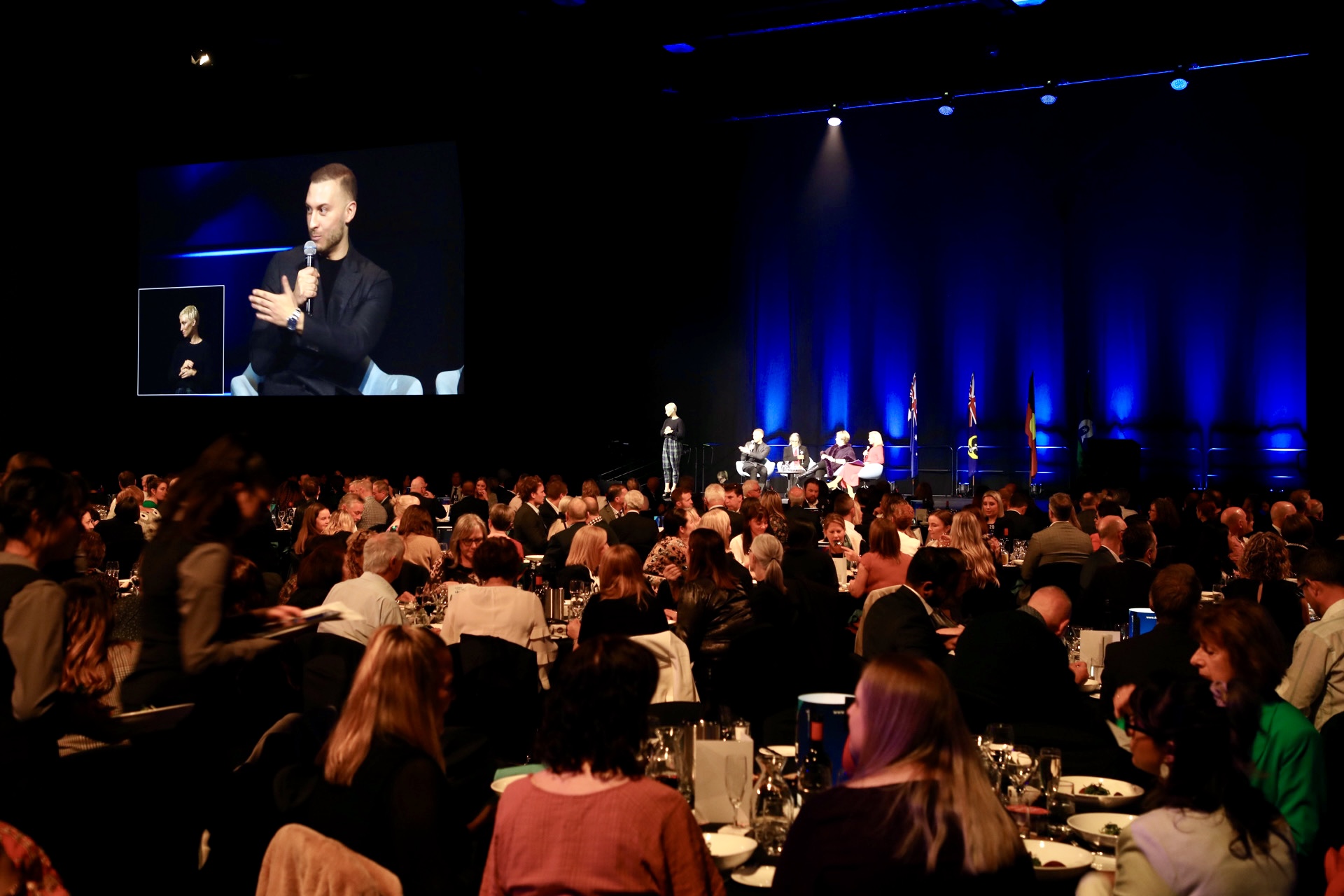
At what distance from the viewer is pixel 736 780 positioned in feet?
9.65

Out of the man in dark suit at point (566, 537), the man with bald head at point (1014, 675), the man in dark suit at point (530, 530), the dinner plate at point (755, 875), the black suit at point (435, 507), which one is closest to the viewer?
the dinner plate at point (755, 875)

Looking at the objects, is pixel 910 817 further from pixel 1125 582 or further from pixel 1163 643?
pixel 1125 582

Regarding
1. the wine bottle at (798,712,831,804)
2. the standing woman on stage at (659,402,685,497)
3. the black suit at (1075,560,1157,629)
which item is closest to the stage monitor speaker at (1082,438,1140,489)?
the standing woman on stage at (659,402,685,497)

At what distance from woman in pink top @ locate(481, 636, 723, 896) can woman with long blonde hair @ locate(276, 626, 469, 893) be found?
303mm

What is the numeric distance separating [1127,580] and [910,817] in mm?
5129

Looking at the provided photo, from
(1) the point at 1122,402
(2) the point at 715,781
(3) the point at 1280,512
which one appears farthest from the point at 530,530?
(1) the point at 1122,402

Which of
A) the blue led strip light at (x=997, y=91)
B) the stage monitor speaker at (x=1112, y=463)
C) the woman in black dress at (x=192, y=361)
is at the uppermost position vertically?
the blue led strip light at (x=997, y=91)

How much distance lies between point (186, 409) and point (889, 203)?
39.5ft

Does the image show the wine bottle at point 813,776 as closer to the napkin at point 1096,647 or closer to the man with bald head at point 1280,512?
the napkin at point 1096,647

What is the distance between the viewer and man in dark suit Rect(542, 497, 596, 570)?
342 inches

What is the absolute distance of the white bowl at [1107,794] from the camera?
314 centimetres

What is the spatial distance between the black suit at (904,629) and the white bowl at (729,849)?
6.25 feet

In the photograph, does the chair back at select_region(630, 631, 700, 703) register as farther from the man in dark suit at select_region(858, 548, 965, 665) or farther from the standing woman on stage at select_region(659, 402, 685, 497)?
the standing woman on stage at select_region(659, 402, 685, 497)

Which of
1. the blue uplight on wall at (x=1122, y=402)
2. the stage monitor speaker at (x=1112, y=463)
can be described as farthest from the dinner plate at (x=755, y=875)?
the blue uplight on wall at (x=1122, y=402)
